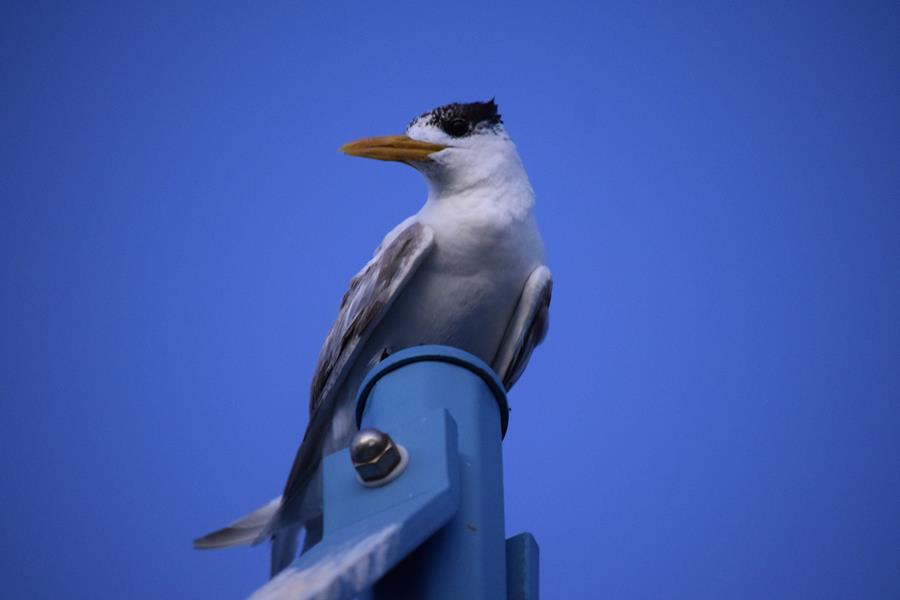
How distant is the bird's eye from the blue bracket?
93.1 inches

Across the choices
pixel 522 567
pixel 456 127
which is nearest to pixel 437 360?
pixel 522 567

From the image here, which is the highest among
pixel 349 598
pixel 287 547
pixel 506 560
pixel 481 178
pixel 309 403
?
pixel 481 178

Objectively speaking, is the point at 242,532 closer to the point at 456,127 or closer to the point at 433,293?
the point at 433,293

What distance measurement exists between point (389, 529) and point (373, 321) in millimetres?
2402

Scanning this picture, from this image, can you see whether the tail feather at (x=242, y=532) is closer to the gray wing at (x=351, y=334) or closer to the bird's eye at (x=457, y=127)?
the gray wing at (x=351, y=334)

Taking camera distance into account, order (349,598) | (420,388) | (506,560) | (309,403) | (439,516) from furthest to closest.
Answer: (309,403)
(420,388)
(506,560)
(439,516)
(349,598)

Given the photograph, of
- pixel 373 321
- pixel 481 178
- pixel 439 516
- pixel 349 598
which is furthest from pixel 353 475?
pixel 481 178

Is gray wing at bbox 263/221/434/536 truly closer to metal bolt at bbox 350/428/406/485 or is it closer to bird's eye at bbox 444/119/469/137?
bird's eye at bbox 444/119/469/137

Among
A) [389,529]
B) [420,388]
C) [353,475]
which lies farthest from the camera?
[420,388]

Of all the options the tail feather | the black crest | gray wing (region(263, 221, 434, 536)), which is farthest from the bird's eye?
the tail feather

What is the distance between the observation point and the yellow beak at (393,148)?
414 centimetres

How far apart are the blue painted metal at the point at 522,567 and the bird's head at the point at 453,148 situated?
2.43 metres

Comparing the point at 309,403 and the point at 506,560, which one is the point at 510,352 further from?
the point at 506,560

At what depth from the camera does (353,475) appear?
1700mm
